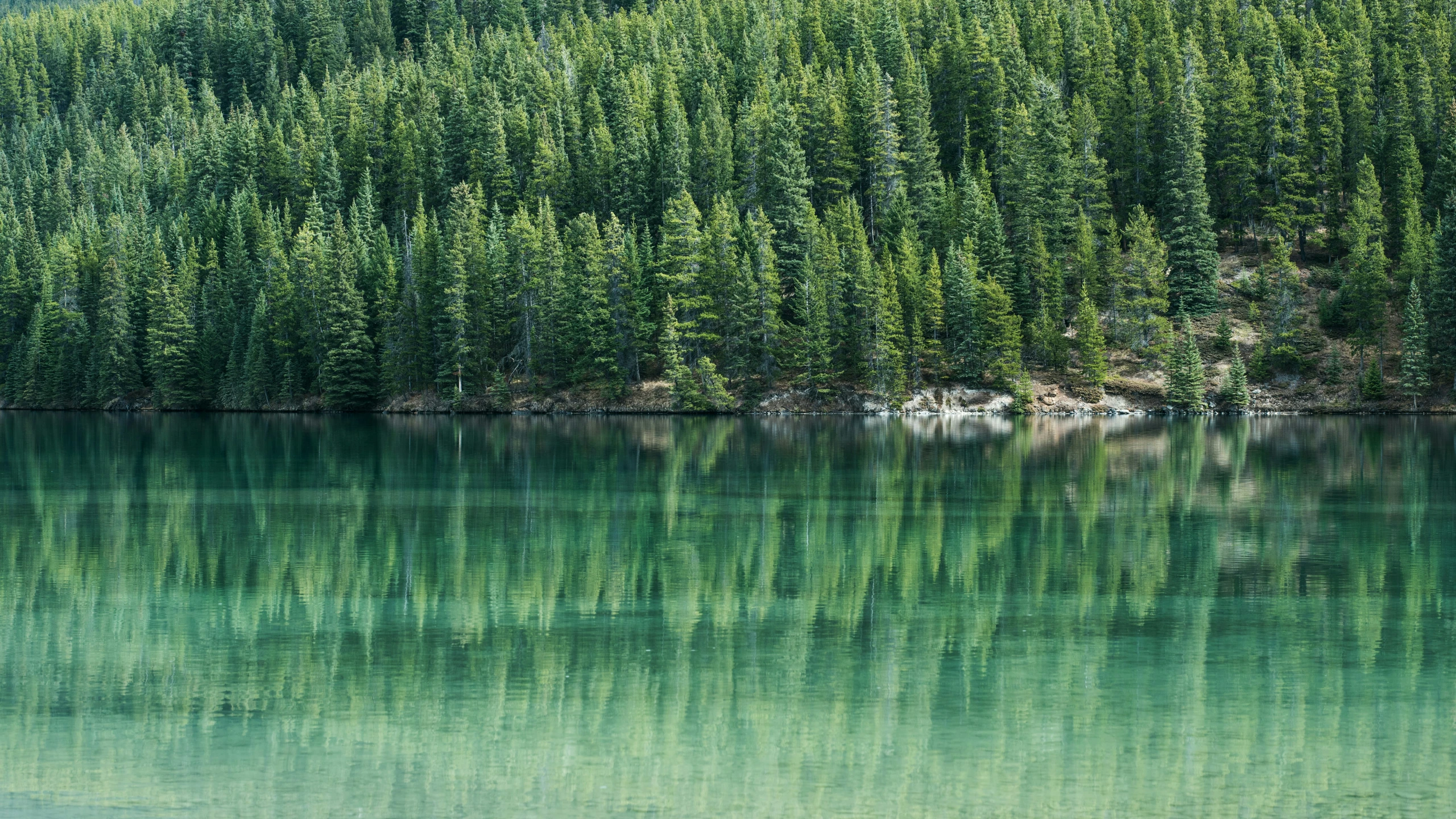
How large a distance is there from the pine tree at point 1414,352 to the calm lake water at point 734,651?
→ 1988 inches

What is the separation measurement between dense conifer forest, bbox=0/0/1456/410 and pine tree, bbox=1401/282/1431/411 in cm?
20

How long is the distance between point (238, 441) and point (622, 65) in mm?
81431

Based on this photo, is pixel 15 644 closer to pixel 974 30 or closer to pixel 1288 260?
pixel 1288 260

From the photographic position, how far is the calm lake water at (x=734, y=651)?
14.1m

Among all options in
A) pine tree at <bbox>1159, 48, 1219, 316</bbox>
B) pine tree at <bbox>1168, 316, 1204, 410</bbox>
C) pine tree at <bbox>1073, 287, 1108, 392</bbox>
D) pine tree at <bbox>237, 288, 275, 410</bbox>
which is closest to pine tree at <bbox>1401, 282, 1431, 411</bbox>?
pine tree at <bbox>1168, 316, 1204, 410</bbox>

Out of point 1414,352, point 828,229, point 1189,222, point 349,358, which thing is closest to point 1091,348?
point 1189,222

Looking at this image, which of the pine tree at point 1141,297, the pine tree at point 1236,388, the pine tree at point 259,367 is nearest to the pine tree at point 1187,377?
the pine tree at point 1236,388

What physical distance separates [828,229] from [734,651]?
87779 millimetres

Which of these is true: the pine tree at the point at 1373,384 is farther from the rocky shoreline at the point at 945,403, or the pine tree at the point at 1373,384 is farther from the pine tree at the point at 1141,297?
the pine tree at the point at 1141,297

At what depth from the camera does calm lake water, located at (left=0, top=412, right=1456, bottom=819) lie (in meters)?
14.1

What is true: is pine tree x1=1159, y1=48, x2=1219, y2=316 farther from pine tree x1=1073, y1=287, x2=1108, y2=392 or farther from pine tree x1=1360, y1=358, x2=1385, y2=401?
pine tree x1=1360, y1=358, x2=1385, y2=401

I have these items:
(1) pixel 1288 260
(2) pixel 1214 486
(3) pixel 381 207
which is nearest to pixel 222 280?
(3) pixel 381 207

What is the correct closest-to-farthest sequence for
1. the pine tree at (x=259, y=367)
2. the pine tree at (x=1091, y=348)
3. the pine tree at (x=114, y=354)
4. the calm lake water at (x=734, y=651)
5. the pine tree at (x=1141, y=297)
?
1. the calm lake water at (x=734, y=651)
2. the pine tree at (x=1091, y=348)
3. the pine tree at (x=1141, y=297)
4. the pine tree at (x=259, y=367)
5. the pine tree at (x=114, y=354)

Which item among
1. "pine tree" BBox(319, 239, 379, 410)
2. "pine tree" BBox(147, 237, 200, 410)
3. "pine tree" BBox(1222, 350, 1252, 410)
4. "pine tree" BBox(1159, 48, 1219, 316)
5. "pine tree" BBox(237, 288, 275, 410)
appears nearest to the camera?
→ "pine tree" BBox(1222, 350, 1252, 410)
